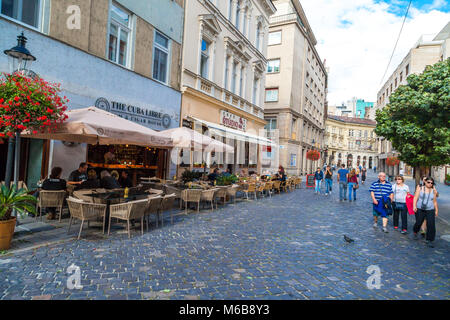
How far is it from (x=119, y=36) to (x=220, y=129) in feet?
18.9

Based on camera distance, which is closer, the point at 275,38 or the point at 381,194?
the point at 381,194

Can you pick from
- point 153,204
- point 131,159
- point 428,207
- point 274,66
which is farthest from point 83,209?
point 274,66

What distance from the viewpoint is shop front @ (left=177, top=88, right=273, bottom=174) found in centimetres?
1393

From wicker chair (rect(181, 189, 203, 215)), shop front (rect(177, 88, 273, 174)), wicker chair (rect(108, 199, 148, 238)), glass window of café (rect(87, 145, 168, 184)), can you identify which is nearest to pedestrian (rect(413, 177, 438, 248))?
wicker chair (rect(181, 189, 203, 215))

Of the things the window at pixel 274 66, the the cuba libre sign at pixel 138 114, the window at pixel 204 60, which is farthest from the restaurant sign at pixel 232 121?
the window at pixel 274 66

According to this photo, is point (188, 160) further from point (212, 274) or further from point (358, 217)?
point (212, 274)

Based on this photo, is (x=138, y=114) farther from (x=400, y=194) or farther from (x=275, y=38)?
(x=275, y=38)

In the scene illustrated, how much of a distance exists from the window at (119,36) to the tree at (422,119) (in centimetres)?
1007

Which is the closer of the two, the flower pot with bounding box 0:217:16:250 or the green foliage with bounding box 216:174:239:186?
the flower pot with bounding box 0:217:16:250

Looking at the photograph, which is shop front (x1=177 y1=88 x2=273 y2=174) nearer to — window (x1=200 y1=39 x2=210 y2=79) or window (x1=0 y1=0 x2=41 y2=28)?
window (x1=200 y1=39 x2=210 y2=79)

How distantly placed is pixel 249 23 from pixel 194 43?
7520 millimetres

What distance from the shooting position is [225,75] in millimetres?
17500

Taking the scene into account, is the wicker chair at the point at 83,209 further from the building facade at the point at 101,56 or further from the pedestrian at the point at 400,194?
the pedestrian at the point at 400,194

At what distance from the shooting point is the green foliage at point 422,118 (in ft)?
28.3
